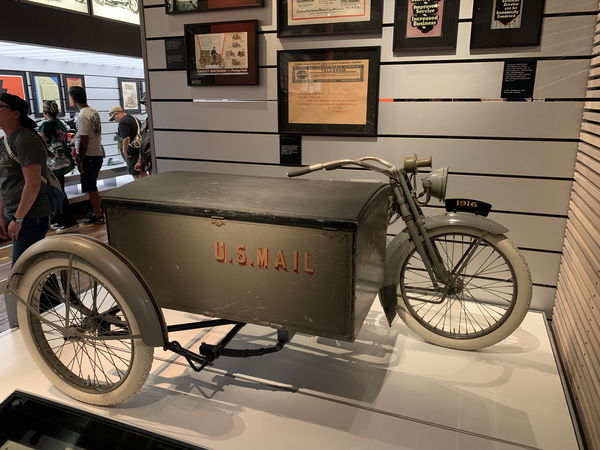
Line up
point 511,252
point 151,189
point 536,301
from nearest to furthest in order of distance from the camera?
1. point 151,189
2. point 511,252
3. point 536,301

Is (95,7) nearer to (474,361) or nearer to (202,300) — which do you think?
(202,300)

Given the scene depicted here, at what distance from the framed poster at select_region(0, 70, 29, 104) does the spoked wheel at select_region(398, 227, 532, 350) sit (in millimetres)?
5217

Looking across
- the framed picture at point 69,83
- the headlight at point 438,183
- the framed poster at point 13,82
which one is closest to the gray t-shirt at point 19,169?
the headlight at point 438,183

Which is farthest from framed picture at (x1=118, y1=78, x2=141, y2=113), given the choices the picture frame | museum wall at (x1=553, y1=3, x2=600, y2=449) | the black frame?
museum wall at (x1=553, y1=3, x2=600, y2=449)

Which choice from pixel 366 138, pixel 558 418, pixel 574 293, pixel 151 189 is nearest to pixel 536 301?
pixel 574 293

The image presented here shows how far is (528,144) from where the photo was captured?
2.56m

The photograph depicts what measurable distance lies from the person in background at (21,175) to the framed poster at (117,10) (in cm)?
282

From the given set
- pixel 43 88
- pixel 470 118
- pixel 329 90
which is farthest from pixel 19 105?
pixel 43 88

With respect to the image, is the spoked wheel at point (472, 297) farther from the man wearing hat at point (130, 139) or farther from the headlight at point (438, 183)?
the man wearing hat at point (130, 139)

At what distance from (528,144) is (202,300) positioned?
1.92m

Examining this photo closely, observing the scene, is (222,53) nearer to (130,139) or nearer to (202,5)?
→ (202,5)

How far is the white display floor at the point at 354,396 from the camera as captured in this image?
5.78ft

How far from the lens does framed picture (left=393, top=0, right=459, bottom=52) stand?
250 centimetres

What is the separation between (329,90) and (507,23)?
1013 millimetres
